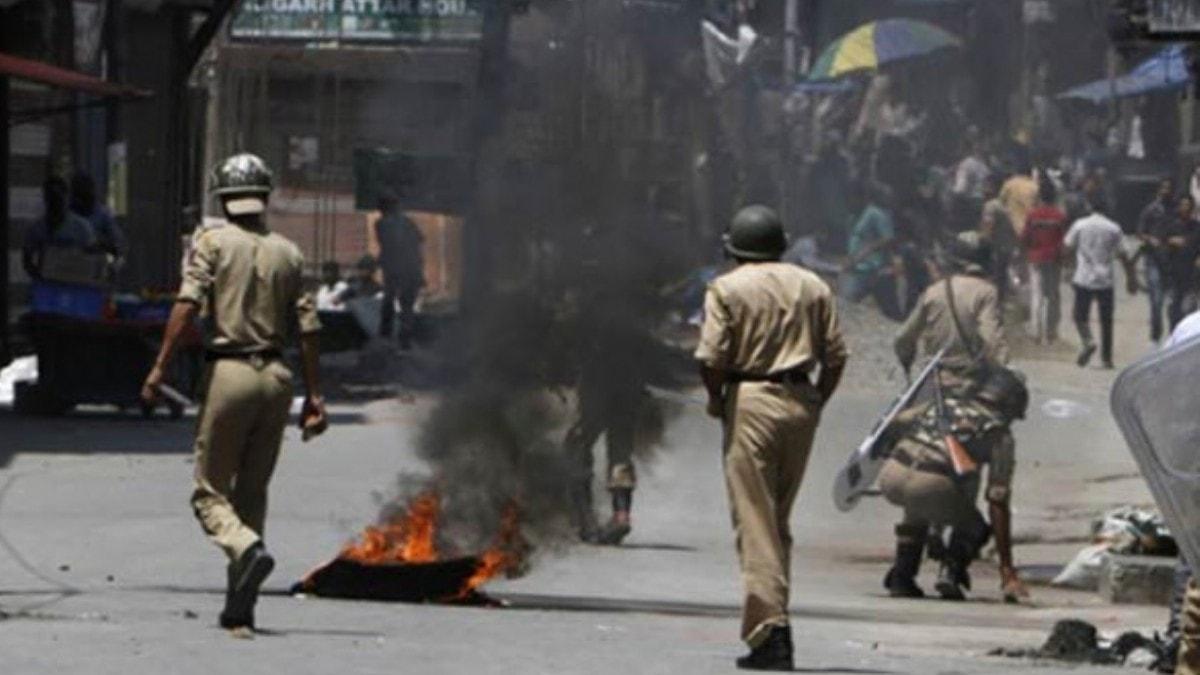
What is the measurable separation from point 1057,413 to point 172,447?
26.3ft

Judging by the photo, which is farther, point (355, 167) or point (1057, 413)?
point (1057, 413)

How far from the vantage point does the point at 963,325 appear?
16.1 meters

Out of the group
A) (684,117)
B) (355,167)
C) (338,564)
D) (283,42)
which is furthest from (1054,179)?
(338,564)

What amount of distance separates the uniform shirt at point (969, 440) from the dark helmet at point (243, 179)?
4.51m

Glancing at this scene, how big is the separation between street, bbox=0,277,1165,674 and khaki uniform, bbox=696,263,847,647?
525 mm

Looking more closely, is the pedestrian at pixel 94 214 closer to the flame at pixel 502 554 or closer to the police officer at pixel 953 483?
the police officer at pixel 953 483

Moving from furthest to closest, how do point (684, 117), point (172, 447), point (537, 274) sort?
1. point (172, 447)
2. point (684, 117)
3. point (537, 274)

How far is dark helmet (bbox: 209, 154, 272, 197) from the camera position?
12336 millimetres

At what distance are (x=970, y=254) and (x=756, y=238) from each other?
4.50 m

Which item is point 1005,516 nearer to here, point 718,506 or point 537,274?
point 537,274

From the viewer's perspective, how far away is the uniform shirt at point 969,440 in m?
15.8

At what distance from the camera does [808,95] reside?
21969mm

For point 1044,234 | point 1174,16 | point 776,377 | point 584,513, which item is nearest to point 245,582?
point 776,377

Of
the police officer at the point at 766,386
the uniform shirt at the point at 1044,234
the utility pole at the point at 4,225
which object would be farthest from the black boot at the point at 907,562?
the uniform shirt at the point at 1044,234
